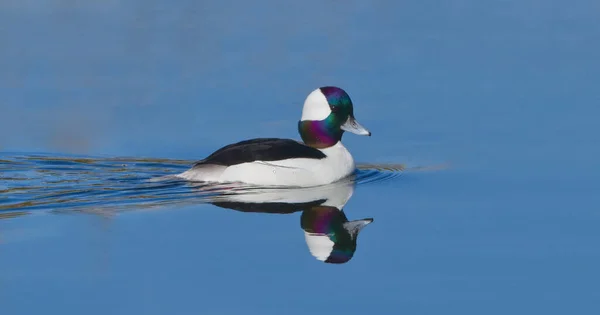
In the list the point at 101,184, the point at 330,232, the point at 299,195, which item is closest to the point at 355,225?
the point at 330,232

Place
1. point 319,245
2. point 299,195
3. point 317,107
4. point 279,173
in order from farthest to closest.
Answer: point 317,107, point 279,173, point 299,195, point 319,245

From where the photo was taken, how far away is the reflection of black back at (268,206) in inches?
402

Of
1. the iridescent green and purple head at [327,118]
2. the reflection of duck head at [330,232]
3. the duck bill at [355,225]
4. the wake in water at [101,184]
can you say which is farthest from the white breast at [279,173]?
the duck bill at [355,225]

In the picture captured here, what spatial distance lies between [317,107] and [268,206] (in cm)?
160

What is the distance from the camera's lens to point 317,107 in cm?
1167

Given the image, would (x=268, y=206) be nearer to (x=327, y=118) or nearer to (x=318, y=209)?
(x=318, y=209)

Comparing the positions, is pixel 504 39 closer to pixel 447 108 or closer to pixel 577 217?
pixel 447 108

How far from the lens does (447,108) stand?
13.2m

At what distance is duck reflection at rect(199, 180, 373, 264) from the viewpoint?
9109mm

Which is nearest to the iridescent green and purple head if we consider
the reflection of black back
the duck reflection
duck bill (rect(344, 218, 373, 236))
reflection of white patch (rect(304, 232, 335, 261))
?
the duck reflection

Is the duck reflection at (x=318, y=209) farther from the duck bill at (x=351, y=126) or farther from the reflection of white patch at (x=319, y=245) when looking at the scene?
the duck bill at (x=351, y=126)

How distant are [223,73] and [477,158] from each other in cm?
386

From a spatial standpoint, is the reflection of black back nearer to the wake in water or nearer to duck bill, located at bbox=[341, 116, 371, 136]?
the wake in water

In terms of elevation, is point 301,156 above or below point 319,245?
above
